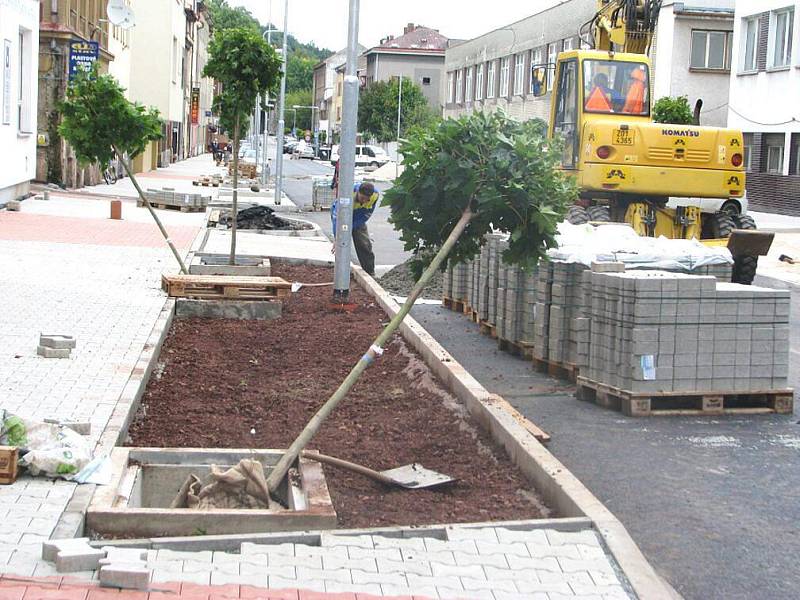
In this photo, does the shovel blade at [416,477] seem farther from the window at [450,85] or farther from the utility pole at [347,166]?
the window at [450,85]

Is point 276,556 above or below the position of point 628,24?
below

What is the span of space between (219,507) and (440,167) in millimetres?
2465

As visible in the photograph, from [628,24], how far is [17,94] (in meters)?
15.7

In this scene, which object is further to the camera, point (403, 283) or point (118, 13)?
point (118, 13)

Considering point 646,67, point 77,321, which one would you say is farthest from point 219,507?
point 646,67

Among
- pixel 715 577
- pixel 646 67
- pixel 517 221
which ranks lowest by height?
pixel 715 577

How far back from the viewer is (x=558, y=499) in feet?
21.2

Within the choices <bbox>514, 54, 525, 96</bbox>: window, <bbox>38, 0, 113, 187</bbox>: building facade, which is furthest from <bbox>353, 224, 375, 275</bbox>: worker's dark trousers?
<bbox>514, 54, 525, 96</bbox>: window

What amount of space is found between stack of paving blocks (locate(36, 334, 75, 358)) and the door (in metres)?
11.3

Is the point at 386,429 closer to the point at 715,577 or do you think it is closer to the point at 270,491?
the point at 270,491

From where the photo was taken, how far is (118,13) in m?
38.6

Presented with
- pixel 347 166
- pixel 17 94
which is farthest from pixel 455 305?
pixel 17 94

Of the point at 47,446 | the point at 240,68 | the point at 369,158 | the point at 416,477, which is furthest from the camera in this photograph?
the point at 369,158

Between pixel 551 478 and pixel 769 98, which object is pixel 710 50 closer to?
pixel 769 98
